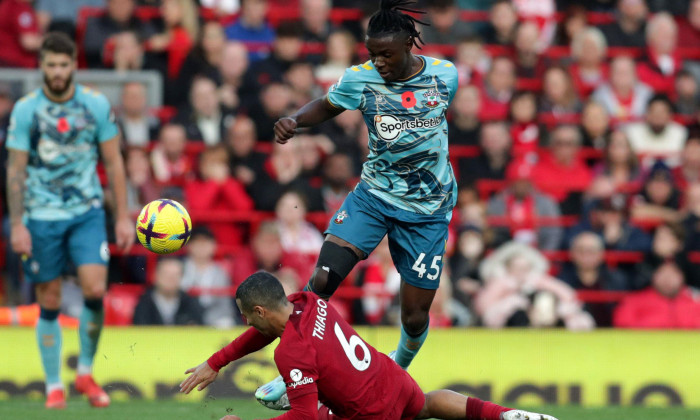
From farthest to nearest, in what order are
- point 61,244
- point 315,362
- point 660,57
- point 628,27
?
point 628,27 → point 660,57 → point 61,244 → point 315,362

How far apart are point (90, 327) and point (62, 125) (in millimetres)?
1647

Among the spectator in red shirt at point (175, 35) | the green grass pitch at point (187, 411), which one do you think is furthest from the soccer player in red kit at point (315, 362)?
the spectator in red shirt at point (175, 35)

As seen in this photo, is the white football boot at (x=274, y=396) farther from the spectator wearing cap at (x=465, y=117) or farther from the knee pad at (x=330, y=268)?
the spectator wearing cap at (x=465, y=117)

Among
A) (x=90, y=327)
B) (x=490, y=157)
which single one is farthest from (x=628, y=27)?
(x=90, y=327)

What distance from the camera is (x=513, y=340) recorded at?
1003 cm

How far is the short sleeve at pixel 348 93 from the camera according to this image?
23.2 feet

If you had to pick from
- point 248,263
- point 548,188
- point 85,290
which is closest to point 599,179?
point 548,188

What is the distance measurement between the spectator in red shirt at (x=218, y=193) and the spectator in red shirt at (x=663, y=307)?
4270mm

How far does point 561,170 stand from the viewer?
1294cm

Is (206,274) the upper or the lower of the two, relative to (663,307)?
upper

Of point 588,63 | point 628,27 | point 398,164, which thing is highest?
point 398,164

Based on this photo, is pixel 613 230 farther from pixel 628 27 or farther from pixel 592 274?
pixel 628 27

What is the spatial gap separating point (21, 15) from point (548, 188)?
684 cm

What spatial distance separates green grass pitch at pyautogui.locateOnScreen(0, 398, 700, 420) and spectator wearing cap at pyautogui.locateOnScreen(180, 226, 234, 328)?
164 cm
